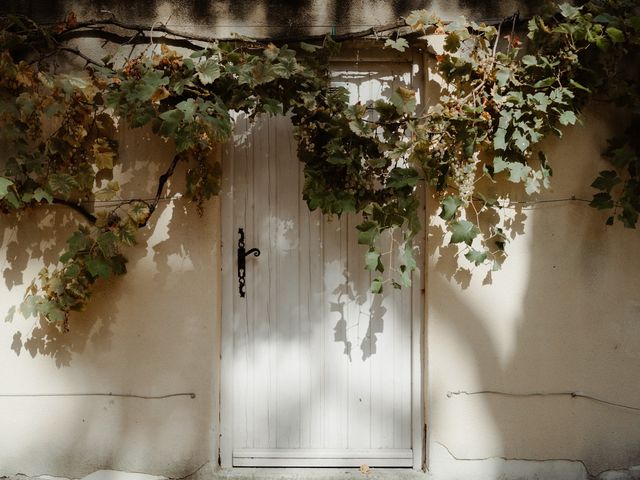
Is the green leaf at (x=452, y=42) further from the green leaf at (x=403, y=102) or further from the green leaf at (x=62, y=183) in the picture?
the green leaf at (x=62, y=183)

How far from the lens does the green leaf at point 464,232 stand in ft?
9.27

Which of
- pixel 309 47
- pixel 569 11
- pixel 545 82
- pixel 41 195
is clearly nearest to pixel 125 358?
pixel 41 195

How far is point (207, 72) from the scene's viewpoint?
2.69 m

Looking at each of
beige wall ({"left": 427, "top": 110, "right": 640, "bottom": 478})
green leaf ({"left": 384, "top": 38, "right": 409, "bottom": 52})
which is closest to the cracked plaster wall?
beige wall ({"left": 427, "top": 110, "right": 640, "bottom": 478})

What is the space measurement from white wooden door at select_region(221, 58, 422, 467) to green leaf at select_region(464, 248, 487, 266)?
38 cm

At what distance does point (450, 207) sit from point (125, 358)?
78.6 inches

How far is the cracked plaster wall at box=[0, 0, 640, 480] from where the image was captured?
10.1ft

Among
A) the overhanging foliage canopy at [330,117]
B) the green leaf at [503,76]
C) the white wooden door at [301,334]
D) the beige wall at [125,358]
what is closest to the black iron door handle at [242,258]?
the white wooden door at [301,334]

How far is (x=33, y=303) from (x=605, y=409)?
325cm

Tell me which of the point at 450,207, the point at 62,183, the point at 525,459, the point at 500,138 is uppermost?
the point at 500,138

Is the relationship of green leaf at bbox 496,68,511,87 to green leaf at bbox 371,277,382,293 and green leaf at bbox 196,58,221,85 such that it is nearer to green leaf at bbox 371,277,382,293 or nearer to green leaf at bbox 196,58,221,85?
green leaf at bbox 371,277,382,293

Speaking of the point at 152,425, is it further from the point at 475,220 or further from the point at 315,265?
the point at 475,220

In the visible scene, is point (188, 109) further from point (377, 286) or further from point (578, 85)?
point (578, 85)

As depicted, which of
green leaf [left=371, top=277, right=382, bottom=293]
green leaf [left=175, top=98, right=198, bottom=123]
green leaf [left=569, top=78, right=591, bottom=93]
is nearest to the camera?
green leaf [left=175, top=98, right=198, bottom=123]
